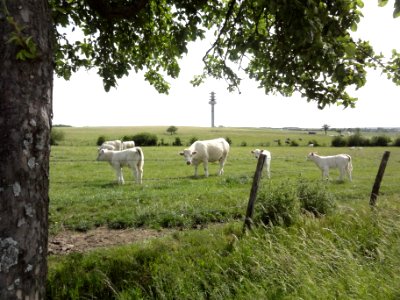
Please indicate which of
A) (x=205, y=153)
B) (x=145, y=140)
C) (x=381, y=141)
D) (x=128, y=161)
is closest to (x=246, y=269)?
(x=128, y=161)

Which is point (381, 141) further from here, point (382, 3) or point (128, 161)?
point (382, 3)

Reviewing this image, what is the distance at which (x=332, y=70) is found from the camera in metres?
4.70

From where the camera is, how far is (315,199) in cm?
773

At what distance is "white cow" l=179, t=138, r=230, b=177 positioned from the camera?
66.8 feet

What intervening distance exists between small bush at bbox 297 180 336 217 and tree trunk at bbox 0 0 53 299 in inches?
233

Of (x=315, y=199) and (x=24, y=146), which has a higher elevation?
(x=24, y=146)

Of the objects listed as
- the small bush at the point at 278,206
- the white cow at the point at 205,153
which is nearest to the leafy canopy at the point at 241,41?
the small bush at the point at 278,206

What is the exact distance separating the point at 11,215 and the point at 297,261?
3.22m

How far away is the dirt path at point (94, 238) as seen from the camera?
6566 mm

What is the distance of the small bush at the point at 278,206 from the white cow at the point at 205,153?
41.4ft

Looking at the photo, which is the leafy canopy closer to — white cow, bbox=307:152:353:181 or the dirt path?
the dirt path

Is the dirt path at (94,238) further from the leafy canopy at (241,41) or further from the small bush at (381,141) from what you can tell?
the small bush at (381,141)

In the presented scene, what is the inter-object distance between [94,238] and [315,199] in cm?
486

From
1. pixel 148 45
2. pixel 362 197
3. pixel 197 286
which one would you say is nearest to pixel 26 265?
pixel 197 286
